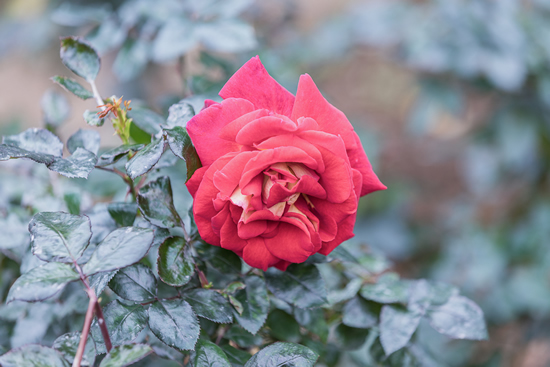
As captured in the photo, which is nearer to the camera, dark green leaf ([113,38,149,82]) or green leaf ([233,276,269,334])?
green leaf ([233,276,269,334])

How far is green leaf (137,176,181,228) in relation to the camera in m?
0.45

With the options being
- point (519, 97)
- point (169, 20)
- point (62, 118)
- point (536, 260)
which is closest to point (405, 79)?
point (519, 97)

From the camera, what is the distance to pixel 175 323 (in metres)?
0.42

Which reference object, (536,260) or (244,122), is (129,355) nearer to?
(244,122)

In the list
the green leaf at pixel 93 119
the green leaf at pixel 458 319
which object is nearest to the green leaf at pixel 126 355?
the green leaf at pixel 93 119

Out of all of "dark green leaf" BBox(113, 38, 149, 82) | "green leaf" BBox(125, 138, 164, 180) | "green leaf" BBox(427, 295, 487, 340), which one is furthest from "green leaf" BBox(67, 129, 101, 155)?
"green leaf" BBox(427, 295, 487, 340)

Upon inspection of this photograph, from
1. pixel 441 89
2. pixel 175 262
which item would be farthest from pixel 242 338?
pixel 441 89

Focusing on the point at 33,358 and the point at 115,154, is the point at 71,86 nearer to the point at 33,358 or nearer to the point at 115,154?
the point at 115,154

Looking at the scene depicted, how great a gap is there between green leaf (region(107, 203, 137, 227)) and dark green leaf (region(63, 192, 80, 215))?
0.11 metres

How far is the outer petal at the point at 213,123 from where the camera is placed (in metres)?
0.41

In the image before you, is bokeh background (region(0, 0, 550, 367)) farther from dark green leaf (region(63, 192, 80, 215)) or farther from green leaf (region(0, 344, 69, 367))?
green leaf (region(0, 344, 69, 367))

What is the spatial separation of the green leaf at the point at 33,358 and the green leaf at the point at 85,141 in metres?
0.24

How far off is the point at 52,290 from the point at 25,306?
29cm

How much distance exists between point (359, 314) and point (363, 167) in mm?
227
